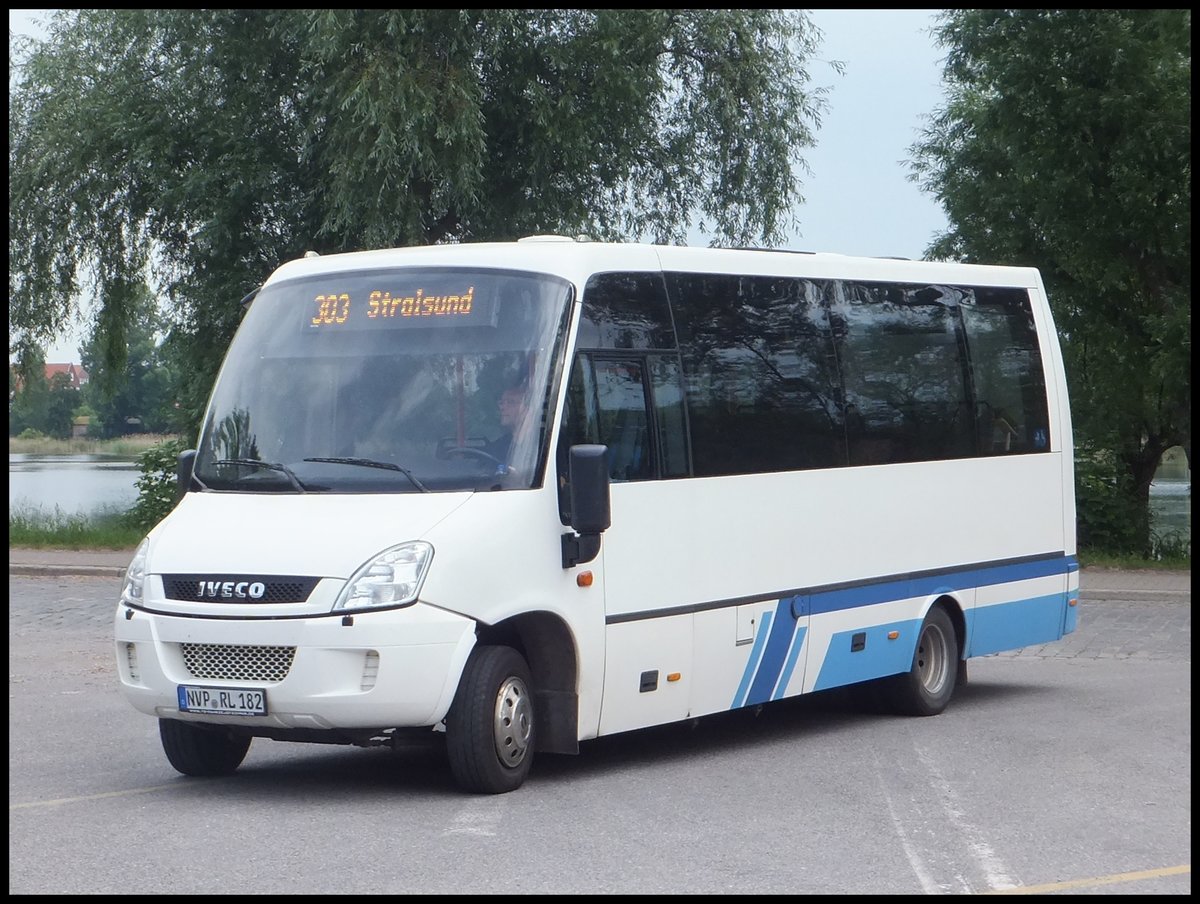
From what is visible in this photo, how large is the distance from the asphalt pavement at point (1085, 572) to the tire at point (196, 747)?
13451 millimetres

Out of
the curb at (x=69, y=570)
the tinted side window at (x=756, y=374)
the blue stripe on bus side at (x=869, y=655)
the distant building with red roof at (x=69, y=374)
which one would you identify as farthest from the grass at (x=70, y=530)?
the tinted side window at (x=756, y=374)

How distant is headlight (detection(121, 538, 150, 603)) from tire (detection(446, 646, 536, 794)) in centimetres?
169

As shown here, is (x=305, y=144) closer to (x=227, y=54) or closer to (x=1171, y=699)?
(x=227, y=54)

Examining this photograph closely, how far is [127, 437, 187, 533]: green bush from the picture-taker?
97.4 feet

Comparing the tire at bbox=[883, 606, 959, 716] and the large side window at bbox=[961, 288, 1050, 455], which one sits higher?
the large side window at bbox=[961, 288, 1050, 455]

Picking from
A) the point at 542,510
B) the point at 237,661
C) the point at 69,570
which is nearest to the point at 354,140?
the point at 69,570

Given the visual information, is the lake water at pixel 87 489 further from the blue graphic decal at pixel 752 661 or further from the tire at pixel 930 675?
the blue graphic decal at pixel 752 661

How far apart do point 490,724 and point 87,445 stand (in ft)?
99.0

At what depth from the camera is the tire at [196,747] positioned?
9742 mm

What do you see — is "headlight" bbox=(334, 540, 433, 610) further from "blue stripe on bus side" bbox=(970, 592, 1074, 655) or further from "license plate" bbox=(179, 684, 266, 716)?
"blue stripe on bus side" bbox=(970, 592, 1074, 655)

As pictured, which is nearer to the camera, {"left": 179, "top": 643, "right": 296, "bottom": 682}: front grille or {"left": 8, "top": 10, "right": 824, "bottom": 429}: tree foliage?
{"left": 179, "top": 643, "right": 296, "bottom": 682}: front grille

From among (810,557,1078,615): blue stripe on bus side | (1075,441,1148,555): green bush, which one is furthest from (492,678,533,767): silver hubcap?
(1075,441,1148,555): green bush

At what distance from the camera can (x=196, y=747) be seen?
9.77m

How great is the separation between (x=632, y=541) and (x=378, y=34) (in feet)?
53.2
